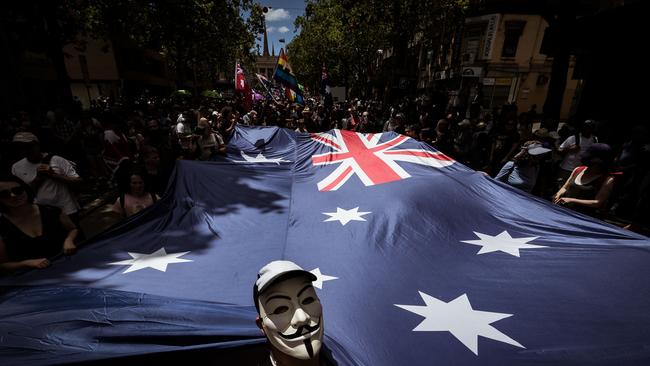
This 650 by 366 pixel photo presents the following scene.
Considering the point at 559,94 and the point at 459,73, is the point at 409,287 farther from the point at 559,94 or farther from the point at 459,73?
the point at 459,73

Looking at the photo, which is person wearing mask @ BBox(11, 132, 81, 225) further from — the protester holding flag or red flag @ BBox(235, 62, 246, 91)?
red flag @ BBox(235, 62, 246, 91)

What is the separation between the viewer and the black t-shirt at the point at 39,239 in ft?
9.39

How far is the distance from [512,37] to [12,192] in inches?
1087

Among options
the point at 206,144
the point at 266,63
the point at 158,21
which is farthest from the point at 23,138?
the point at 266,63

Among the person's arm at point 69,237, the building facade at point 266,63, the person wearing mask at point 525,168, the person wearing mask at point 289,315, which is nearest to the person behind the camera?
the person wearing mask at point 289,315

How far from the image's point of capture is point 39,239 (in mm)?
3035

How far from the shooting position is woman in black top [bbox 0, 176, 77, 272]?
9.11 feet

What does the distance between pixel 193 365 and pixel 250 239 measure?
1859mm

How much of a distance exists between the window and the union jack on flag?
73.2 ft

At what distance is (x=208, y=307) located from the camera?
6.69 ft

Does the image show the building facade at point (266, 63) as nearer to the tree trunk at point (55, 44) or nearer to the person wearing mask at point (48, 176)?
the tree trunk at point (55, 44)

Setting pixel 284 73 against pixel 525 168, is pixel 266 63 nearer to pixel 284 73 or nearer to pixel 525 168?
pixel 284 73

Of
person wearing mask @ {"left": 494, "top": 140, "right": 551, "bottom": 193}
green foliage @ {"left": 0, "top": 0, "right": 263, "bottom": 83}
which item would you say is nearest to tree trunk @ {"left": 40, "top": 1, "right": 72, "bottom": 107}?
green foliage @ {"left": 0, "top": 0, "right": 263, "bottom": 83}

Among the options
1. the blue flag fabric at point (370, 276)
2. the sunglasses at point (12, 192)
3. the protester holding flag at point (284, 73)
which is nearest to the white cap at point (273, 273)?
the blue flag fabric at point (370, 276)
